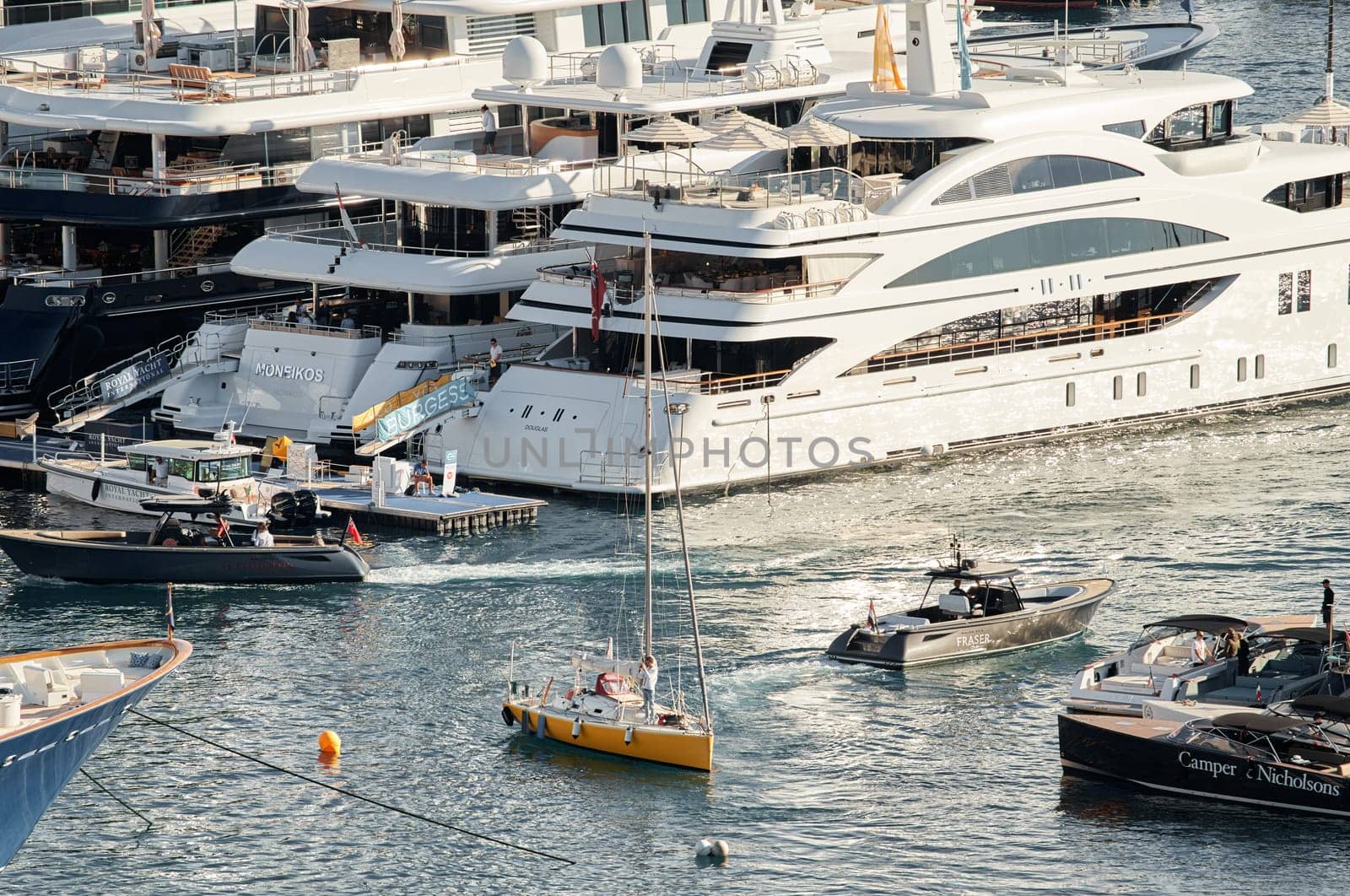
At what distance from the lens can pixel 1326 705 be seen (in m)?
40.2

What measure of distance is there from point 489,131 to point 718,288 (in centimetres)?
1156

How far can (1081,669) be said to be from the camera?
43125mm

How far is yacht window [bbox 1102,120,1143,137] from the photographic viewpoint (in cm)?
6312

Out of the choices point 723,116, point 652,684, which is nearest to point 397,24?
point 723,116

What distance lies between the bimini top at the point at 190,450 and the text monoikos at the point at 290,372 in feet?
15.4

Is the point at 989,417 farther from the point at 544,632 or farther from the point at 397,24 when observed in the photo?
the point at 397,24

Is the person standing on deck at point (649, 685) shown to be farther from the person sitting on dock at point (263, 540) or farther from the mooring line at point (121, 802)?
the person sitting on dock at point (263, 540)

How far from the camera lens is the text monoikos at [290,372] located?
62000 millimetres

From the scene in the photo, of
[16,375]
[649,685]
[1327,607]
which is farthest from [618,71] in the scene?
[1327,607]

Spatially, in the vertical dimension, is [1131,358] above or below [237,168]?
below

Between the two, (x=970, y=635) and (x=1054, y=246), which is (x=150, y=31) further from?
(x=970, y=635)

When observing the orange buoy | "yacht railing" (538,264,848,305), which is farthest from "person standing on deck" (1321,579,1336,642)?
"yacht railing" (538,264,848,305)

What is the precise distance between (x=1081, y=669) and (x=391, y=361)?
2305cm

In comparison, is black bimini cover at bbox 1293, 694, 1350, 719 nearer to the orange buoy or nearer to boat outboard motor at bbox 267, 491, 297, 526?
the orange buoy
